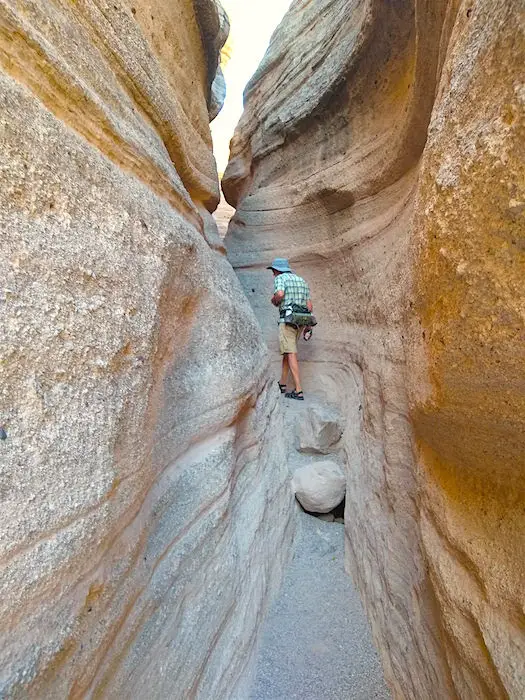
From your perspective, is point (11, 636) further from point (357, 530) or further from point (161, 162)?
point (357, 530)

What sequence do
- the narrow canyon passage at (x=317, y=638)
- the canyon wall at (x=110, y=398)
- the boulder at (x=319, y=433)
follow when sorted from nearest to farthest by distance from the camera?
the canyon wall at (x=110, y=398) < the narrow canyon passage at (x=317, y=638) < the boulder at (x=319, y=433)

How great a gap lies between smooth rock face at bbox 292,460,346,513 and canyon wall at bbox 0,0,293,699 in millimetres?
629

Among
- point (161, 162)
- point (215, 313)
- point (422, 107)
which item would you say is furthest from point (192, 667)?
point (422, 107)

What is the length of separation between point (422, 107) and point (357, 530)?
7.58 feet

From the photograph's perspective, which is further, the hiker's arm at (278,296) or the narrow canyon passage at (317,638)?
the hiker's arm at (278,296)

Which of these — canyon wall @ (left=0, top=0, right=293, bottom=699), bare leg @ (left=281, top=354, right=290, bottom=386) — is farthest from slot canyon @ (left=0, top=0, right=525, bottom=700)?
bare leg @ (left=281, top=354, right=290, bottom=386)

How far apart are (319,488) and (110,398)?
6.19ft

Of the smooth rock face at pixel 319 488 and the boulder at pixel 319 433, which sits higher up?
the boulder at pixel 319 433

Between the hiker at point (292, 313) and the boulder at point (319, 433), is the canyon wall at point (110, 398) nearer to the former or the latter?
the boulder at point (319, 433)

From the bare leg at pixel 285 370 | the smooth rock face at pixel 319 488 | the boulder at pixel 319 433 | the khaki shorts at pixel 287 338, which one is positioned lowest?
the smooth rock face at pixel 319 488

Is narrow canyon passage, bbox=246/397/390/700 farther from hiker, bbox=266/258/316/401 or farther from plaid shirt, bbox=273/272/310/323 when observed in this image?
plaid shirt, bbox=273/272/310/323

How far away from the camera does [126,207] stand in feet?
3.75

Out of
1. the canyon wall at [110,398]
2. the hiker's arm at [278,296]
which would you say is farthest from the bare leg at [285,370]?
the canyon wall at [110,398]

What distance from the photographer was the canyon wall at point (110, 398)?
0.74 meters
